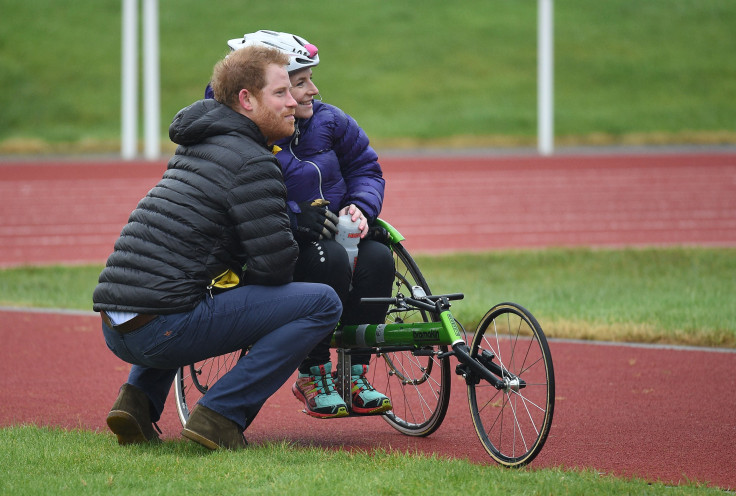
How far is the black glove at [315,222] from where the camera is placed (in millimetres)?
4832

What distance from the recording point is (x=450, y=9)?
4709 centimetres

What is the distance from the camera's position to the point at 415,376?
542cm

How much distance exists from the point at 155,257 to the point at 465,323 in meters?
3.94

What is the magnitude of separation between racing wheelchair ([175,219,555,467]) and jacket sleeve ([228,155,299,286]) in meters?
0.45

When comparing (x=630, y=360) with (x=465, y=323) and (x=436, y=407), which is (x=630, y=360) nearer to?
(x=465, y=323)

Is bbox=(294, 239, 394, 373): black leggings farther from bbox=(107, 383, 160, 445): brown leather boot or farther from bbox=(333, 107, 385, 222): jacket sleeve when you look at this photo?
bbox=(107, 383, 160, 445): brown leather boot

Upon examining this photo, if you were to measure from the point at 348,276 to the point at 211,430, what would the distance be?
86 cm

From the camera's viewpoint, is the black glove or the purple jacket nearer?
the black glove

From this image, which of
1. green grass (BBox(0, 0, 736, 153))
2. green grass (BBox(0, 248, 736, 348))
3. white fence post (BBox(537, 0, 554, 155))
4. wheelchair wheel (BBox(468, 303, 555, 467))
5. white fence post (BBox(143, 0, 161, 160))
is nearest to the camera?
wheelchair wheel (BBox(468, 303, 555, 467))

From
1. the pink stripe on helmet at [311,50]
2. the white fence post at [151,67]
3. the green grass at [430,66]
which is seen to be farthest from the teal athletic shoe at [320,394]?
the green grass at [430,66]

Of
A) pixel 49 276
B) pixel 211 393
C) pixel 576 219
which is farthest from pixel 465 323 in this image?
pixel 576 219

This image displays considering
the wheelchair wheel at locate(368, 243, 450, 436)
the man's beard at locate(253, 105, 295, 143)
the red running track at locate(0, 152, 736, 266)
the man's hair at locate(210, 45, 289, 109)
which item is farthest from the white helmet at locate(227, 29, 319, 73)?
the red running track at locate(0, 152, 736, 266)

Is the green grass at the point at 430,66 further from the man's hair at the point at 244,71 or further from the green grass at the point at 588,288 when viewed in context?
the man's hair at the point at 244,71

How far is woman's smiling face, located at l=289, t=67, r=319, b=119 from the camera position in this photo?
16.0 feet
